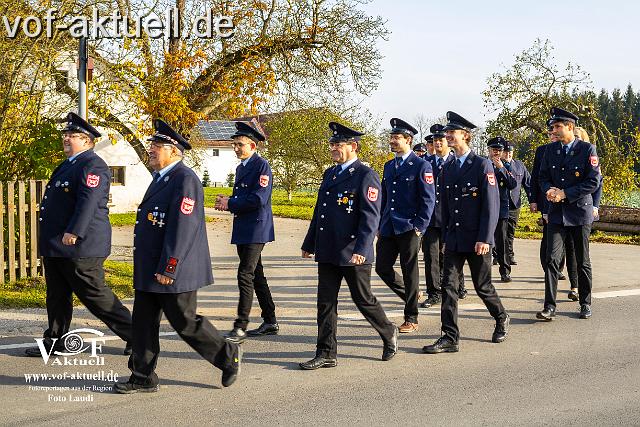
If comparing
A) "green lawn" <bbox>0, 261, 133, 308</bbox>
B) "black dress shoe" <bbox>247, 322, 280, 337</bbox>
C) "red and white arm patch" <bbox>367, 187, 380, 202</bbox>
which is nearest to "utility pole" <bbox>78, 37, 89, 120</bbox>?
"green lawn" <bbox>0, 261, 133, 308</bbox>

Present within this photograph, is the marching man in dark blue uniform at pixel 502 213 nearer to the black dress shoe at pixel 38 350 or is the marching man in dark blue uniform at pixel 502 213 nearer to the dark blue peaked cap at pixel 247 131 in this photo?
the dark blue peaked cap at pixel 247 131

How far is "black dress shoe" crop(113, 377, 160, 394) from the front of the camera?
18.7 feet

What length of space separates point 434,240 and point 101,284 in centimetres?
446

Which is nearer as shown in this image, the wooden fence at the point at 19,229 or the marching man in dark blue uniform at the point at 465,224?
the marching man in dark blue uniform at the point at 465,224

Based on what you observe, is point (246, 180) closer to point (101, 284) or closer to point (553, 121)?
point (101, 284)

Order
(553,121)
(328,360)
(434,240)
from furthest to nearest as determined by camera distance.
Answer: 1. (434,240)
2. (553,121)
3. (328,360)

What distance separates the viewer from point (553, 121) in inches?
340

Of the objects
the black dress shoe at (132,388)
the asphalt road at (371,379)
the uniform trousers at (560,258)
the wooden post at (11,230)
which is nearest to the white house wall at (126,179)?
the wooden post at (11,230)

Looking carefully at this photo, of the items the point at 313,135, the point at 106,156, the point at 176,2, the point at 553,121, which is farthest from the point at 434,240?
the point at 313,135

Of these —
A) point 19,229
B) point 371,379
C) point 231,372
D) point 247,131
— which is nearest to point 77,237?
point 231,372

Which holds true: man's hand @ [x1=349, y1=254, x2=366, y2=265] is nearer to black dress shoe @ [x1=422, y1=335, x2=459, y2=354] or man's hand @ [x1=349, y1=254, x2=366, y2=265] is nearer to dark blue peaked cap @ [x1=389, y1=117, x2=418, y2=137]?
black dress shoe @ [x1=422, y1=335, x2=459, y2=354]

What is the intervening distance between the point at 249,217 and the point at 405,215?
1704 millimetres

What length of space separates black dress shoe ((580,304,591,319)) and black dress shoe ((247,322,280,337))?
3420 millimetres

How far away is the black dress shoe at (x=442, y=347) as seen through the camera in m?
7.04
